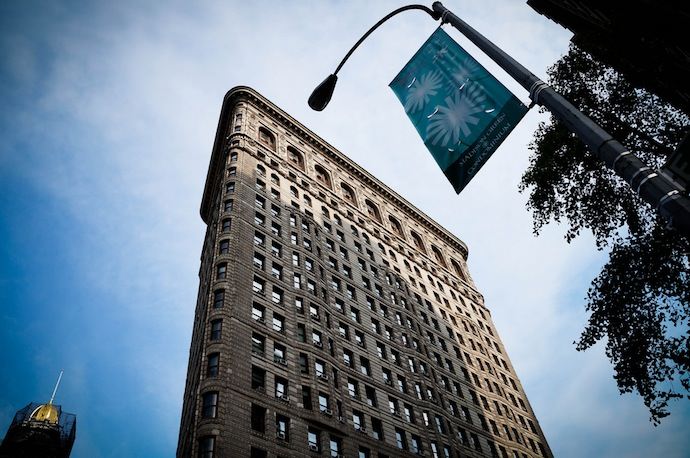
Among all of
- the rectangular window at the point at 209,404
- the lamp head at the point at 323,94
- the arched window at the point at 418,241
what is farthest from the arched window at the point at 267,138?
the lamp head at the point at 323,94

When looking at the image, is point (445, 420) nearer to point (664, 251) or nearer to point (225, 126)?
point (664, 251)

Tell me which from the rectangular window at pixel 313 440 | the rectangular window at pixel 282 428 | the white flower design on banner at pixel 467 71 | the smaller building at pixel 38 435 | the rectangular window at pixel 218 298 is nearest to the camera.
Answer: the white flower design on banner at pixel 467 71

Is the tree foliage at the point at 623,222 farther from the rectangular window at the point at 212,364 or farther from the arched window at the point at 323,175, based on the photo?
the arched window at the point at 323,175

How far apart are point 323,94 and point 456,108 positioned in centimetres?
416

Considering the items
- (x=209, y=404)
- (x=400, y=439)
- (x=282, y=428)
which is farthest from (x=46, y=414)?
(x=400, y=439)

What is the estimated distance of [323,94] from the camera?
468 inches

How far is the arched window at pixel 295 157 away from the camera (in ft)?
203

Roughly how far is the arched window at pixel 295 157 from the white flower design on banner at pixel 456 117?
5269 centimetres

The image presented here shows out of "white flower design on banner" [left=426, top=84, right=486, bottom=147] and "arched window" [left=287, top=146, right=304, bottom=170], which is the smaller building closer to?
"arched window" [left=287, top=146, right=304, bottom=170]

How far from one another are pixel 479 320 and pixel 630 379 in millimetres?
47799

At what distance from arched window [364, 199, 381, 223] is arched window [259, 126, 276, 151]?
17.4 m

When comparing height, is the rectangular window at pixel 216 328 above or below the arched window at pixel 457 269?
below

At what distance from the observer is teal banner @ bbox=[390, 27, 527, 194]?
8.39m

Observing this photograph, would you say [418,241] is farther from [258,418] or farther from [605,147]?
[605,147]
